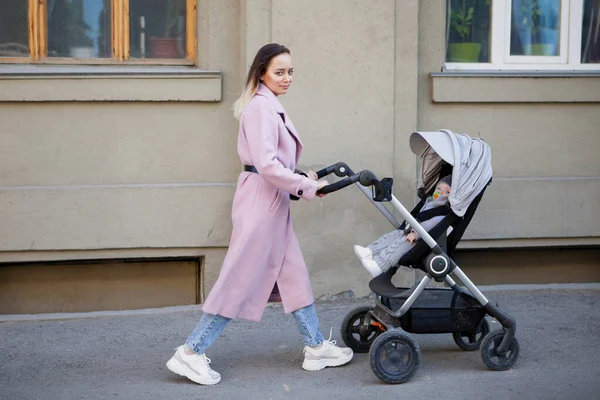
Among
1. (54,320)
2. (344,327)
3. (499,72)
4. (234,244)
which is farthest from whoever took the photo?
(499,72)

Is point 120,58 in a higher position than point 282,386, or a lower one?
higher

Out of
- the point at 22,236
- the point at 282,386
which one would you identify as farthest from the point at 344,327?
the point at 22,236

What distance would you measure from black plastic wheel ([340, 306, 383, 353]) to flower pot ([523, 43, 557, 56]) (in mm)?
2855

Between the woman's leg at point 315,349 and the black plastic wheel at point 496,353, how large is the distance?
30.8 inches

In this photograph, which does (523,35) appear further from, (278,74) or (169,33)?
(278,74)

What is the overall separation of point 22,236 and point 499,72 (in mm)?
3699

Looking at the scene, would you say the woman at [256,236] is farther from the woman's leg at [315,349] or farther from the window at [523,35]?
the window at [523,35]

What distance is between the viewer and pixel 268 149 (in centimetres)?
508

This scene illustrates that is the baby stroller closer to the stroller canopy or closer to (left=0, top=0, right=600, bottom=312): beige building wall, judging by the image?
the stroller canopy

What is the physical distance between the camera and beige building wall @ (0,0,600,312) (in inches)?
266

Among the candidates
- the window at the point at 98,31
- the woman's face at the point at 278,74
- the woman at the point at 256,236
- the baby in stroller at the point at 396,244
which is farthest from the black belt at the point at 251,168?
the window at the point at 98,31

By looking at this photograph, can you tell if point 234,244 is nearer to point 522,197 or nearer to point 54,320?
point 54,320

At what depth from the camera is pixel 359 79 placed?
686 cm

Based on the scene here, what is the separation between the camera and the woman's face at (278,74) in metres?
5.24
